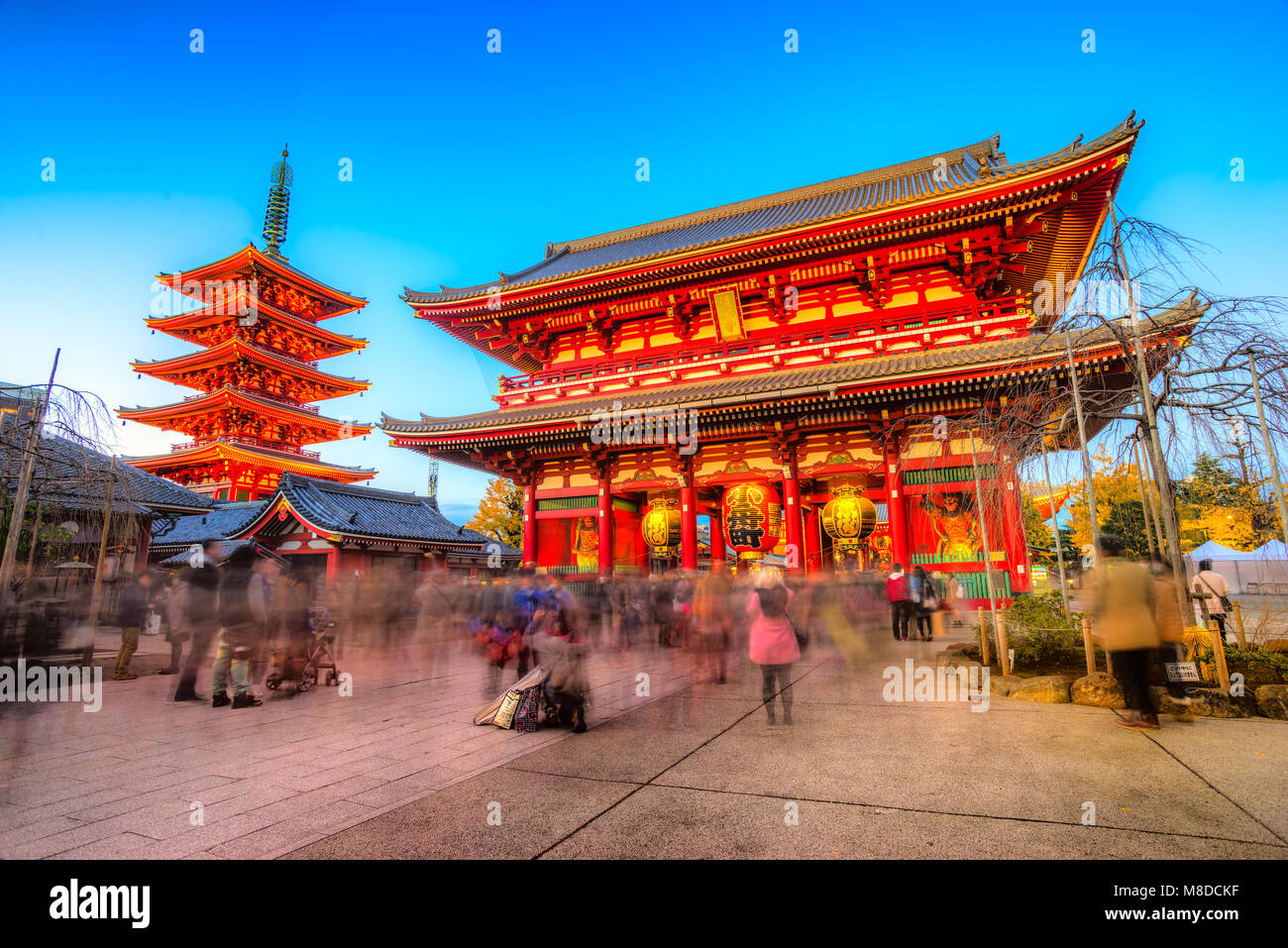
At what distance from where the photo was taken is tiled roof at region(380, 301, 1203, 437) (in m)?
12.1

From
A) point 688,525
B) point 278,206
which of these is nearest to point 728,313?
point 688,525

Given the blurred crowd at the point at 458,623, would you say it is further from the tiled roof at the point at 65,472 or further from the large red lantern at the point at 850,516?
the large red lantern at the point at 850,516

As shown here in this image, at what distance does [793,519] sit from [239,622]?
11.3 metres

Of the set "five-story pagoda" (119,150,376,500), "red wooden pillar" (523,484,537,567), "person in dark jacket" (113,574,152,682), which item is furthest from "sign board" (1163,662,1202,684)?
"five-story pagoda" (119,150,376,500)

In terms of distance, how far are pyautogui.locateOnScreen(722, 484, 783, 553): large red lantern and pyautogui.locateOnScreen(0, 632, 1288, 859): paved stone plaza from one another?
7614 mm

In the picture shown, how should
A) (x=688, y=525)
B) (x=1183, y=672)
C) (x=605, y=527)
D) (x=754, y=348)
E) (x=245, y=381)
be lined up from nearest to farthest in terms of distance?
(x=1183, y=672), (x=688, y=525), (x=754, y=348), (x=605, y=527), (x=245, y=381)

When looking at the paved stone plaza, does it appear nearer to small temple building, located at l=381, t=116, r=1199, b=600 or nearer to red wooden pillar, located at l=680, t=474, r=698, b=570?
small temple building, located at l=381, t=116, r=1199, b=600

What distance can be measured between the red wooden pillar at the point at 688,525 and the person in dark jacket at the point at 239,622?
9.89 meters

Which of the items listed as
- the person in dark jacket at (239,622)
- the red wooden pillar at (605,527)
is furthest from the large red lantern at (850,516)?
the person in dark jacket at (239,622)

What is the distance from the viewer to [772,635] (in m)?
6.24

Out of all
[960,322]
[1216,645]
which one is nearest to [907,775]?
[1216,645]

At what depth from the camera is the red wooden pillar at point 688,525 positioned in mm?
15586

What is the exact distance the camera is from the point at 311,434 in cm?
3719

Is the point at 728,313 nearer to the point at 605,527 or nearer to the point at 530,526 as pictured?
the point at 605,527
